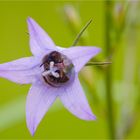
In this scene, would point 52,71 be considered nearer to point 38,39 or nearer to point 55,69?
point 55,69

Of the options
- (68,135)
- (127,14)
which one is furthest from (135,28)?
(68,135)

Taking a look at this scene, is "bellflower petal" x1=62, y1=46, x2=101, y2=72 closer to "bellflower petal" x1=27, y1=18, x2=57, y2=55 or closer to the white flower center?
"bellflower petal" x1=27, y1=18, x2=57, y2=55

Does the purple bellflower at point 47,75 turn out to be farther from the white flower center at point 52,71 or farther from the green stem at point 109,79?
the green stem at point 109,79

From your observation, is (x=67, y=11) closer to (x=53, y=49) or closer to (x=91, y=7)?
(x=53, y=49)

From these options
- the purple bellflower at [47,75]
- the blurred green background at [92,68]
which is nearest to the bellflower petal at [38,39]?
the purple bellflower at [47,75]

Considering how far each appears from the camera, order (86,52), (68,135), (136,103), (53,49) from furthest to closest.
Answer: (68,135)
(136,103)
(53,49)
(86,52)

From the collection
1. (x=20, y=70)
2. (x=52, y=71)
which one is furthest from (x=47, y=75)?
(x=20, y=70)

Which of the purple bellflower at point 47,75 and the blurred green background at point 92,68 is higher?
the purple bellflower at point 47,75
